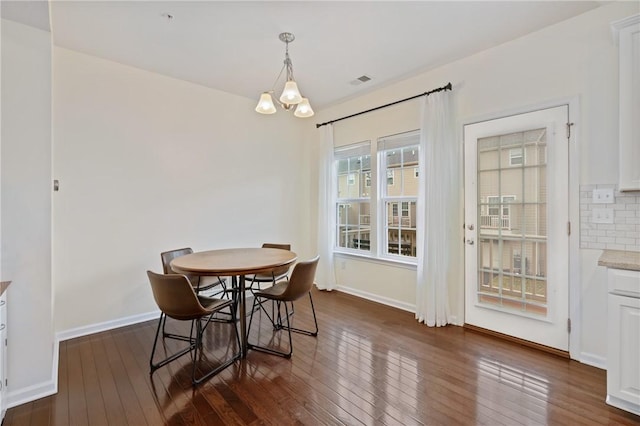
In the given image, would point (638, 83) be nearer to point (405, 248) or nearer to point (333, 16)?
point (333, 16)

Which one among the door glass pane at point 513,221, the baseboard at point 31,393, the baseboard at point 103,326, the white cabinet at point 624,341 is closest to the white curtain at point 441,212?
the door glass pane at point 513,221

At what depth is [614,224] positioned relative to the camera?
2.34 meters

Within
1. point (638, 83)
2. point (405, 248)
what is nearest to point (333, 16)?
point (638, 83)

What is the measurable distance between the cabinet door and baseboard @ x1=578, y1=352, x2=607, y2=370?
0.58m

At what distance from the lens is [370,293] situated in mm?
4172

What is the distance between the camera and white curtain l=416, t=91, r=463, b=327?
3.25 m

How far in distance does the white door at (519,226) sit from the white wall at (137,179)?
9.42 ft

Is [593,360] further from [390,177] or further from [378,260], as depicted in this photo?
[390,177]

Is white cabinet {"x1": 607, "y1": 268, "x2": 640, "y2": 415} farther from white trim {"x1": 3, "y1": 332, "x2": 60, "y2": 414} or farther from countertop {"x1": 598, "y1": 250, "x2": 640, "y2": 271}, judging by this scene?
white trim {"x1": 3, "y1": 332, "x2": 60, "y2": 414}

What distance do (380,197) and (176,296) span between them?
112 inches

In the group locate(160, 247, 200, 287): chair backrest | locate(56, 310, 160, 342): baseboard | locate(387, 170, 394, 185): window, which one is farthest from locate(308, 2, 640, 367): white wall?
locate(56, 310, 160, 342): baseboard

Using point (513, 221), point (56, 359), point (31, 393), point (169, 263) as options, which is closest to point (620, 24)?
point (513, 221)

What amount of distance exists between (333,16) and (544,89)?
1.98m

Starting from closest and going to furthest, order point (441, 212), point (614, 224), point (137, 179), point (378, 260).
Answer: point (614, 224), point (441, 212), point (137, 179), point (378, 260)
